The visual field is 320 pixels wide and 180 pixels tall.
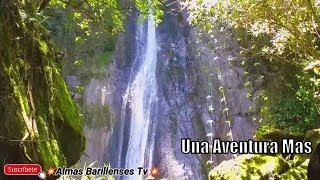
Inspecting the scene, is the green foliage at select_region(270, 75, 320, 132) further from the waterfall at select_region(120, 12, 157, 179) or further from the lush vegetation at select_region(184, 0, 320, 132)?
the waterfall at select_region(120, 12, 157, 179)

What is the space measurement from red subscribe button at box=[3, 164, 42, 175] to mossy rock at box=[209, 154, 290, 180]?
251cm

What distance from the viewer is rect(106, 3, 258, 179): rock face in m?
11.0

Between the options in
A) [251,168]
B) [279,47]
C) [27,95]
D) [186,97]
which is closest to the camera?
[27,95]

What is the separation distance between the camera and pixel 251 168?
474 cm

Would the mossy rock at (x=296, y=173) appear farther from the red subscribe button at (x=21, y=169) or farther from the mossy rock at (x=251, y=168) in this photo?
the red subscribe button at (x=21, y=169)

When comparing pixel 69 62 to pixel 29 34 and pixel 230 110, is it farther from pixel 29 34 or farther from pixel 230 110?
pixel 29 34

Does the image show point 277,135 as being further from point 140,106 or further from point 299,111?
point 140,106

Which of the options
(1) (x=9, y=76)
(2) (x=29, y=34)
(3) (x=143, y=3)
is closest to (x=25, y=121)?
(1) (x=9, y=76)

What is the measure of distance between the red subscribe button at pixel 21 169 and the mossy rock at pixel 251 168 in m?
2.51

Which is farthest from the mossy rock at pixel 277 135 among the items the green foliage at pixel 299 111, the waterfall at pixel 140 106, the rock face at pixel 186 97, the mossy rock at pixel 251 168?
the waterfall at pixel 140 106

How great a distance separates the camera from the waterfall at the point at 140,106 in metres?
12.9

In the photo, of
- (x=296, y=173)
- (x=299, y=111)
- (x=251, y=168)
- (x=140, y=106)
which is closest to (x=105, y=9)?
(x=251, y=168)

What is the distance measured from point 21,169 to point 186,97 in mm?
10315

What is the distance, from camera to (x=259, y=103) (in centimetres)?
1019
